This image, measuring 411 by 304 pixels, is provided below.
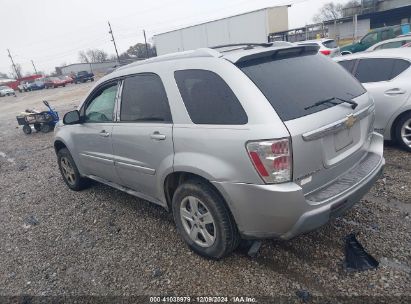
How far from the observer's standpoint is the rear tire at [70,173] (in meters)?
5.04

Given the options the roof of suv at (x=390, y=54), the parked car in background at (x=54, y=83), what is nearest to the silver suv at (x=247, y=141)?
the roof of suv at (x=390, y=54)

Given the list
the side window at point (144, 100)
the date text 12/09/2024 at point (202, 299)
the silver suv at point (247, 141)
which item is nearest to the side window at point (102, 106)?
the side window at point (144, 100)

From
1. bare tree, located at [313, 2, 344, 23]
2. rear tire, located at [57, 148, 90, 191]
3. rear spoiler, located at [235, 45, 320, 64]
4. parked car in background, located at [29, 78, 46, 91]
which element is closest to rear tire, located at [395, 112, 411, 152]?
rear spoiler, located at [235, 45, 320, 64]

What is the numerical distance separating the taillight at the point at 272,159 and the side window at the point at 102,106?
2.13m

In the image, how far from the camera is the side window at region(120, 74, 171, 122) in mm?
3191

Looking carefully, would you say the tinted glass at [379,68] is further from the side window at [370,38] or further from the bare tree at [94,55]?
the bare tree at [94,55]

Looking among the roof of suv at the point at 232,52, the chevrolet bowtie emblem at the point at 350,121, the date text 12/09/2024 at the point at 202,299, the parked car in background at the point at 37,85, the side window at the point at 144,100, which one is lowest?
the parked car in background at the point at 37,85

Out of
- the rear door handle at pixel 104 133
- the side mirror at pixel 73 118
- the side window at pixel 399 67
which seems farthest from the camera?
the side window at pixel 399 67

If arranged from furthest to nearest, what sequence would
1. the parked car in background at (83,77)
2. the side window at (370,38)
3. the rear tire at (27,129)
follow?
1. the parked car in background at (83,77)
2. the side window at (370,38)
3. the rear tire at (27,129)

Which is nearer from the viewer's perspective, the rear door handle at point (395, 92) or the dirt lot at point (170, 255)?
the dirt lot at point (170, 255)

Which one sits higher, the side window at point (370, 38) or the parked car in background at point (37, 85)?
the side window at point (370, 38)

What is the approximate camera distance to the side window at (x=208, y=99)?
2578mm

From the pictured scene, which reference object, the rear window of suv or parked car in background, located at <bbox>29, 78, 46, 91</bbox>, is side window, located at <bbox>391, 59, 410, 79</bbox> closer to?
the rear window of suv

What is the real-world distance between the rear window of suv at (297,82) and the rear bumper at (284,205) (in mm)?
580
